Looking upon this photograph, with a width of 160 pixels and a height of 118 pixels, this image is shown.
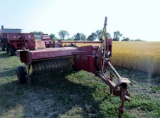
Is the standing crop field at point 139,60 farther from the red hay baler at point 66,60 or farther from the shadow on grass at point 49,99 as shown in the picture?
the shadow on grass at point 49,99

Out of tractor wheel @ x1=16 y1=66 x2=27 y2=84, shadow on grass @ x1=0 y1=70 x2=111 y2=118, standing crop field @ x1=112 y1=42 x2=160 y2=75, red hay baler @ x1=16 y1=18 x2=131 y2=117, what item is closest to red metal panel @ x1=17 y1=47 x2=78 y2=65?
red hay baler @ x1=16 y1=18 x2=131 y2=117

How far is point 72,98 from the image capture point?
4.94 meters

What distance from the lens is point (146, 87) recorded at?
19.1ft

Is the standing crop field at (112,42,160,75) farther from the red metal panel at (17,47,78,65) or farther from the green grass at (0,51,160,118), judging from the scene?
the red metal panel at (17,47,78,65)

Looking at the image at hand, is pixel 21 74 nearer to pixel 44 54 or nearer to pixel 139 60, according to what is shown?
pixel 44 54

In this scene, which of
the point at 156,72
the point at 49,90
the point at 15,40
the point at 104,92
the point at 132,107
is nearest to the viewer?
the point at 132,107

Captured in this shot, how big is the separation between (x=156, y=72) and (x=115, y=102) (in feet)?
11.1

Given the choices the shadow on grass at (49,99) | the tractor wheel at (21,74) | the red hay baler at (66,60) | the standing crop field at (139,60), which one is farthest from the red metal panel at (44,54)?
the standing crop field at (139,60)

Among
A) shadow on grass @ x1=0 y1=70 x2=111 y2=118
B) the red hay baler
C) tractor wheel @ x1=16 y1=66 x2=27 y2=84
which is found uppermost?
the red hay baler

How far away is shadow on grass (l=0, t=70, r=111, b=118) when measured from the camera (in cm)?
422

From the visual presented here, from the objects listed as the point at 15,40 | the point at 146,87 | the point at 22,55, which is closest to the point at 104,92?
the point at 146,87

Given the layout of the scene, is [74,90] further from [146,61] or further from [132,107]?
[146,61]

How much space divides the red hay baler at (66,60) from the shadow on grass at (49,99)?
45 cm

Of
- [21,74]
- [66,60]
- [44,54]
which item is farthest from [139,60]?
[21,74]
